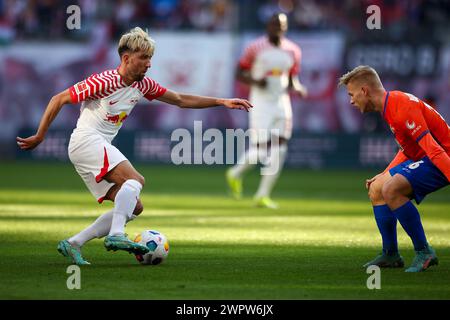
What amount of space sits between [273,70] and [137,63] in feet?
26.6

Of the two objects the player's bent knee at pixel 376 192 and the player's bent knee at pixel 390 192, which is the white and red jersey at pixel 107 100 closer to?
the player's bent knee at pixel 376 192

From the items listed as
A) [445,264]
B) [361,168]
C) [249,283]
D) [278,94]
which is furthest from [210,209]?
[361,168]

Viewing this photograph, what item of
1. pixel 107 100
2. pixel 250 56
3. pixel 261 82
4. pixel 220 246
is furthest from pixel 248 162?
pixel 107 100

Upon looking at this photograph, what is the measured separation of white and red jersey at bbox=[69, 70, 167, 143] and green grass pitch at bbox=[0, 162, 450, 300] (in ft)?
3.77

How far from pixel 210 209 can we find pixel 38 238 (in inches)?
169

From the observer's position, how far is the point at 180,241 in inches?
401

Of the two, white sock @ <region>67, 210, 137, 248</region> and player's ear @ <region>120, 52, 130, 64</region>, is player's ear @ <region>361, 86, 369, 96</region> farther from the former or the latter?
white sock @ <region>67, 210, 137, 248</region>

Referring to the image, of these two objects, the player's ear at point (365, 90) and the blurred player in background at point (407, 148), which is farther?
the player's ear at point (365, 90)

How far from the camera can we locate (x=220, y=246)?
32.0 ft

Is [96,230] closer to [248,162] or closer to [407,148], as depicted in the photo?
[407,148]

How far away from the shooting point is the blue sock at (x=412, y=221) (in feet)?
26.2

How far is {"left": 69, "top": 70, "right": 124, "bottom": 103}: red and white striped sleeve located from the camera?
8.23 meters

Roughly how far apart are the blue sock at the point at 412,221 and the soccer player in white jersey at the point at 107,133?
5.29 feet

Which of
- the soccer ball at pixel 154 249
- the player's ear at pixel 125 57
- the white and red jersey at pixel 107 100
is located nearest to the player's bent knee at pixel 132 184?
the soccer ball at pixel 154 249
